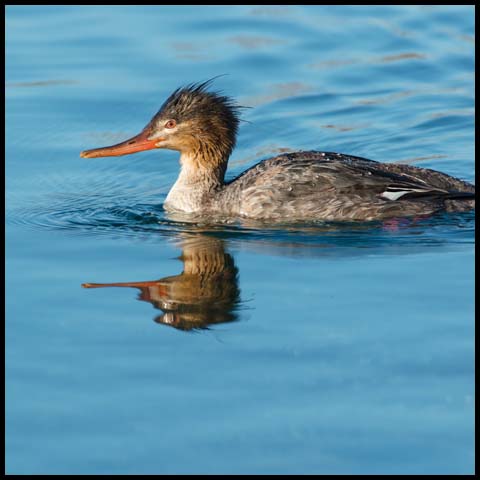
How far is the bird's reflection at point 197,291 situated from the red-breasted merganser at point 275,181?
4.42ft

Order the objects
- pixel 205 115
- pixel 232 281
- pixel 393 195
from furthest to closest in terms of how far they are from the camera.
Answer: pixel 205 115 < pixel 393 195 < pixel 232 281

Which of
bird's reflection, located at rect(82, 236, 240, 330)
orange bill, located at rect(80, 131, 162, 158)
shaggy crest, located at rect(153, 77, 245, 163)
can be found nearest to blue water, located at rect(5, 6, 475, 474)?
bird's reflection, located at rect(82, 236, 240, 330)

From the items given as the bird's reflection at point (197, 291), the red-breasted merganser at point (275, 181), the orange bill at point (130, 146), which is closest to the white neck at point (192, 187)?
the red-breasted merganser at point (275, 181)

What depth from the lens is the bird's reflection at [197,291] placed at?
26.3 ft

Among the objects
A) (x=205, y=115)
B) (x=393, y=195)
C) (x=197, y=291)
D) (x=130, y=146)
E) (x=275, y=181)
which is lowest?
(x=197, y=291)

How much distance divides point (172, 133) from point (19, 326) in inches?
151

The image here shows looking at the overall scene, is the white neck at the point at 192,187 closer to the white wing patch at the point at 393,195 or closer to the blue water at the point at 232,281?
the blue water at the point at 232,281

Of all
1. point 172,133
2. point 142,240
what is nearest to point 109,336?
point 142,240

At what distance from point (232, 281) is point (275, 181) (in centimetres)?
221

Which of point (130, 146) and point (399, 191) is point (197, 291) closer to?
point (399, 191)

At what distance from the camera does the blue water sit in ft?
20.6

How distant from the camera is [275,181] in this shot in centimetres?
1075

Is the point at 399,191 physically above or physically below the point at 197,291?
above

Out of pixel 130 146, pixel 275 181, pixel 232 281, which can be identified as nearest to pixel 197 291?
pixel 232 281
